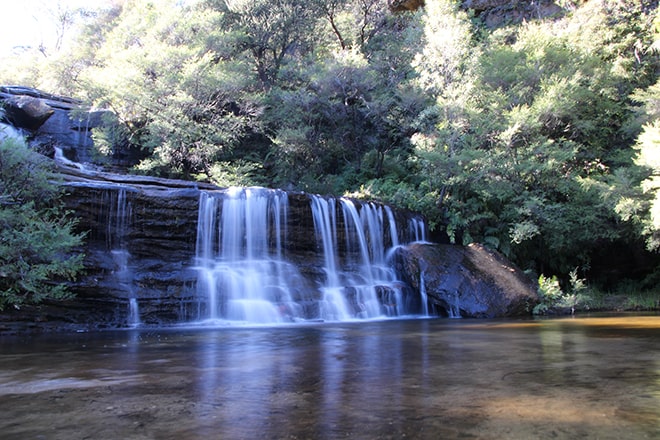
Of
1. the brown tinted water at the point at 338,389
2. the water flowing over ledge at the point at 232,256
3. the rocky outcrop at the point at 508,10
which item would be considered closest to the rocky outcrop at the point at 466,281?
the water flowing over ledge at the point at 232,256

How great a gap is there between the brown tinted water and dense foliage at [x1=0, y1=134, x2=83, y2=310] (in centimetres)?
293

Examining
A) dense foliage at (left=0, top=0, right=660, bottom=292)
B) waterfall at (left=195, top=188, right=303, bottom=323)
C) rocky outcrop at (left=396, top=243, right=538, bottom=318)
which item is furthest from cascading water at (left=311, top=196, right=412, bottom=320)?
dense foliage at (left=0, top=0, right=660, bottom=292)

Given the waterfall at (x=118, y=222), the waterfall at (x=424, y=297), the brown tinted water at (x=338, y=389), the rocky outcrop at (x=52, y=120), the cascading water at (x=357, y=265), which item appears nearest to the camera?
the brown tinted water at (x=338, y=389)

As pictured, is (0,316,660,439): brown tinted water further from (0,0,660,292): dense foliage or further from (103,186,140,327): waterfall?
(0,0,660,292): dense foliage

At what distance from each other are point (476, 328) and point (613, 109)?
15.3 metres

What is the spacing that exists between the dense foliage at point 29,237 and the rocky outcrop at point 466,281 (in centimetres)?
953

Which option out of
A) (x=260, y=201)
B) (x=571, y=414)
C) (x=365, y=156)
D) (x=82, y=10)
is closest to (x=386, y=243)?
(x=260, y=201)

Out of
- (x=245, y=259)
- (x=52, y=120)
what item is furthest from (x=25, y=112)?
(x=245, y=259)

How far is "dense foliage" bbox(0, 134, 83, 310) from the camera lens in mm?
10148

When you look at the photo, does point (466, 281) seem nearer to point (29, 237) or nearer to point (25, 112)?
point (29, 237)

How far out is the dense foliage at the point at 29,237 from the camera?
10.1m

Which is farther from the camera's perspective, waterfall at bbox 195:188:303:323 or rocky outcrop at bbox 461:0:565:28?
rocky outcrop at bbox 461:0:565:28

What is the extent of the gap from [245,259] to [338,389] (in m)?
10.8

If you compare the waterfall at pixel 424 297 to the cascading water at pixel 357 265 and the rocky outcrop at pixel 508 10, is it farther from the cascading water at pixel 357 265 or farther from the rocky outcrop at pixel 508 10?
the rocky outcrop at pixel 508 10
